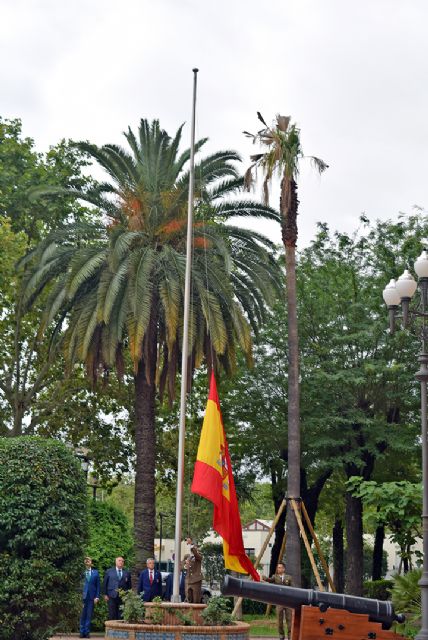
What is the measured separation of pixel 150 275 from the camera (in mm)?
29016

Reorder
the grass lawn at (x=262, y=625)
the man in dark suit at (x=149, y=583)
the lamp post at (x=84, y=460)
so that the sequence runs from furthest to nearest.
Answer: the grass lawn at (x=262, y=625) < the man in dark suit at (x=149, y=583) < the lamp post at (x=84, y=460)

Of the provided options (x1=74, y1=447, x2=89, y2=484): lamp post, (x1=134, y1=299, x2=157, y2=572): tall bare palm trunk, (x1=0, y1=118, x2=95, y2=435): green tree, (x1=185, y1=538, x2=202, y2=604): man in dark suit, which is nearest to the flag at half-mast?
(x1=74, y1=447, x2=89, y2=484): lamp post

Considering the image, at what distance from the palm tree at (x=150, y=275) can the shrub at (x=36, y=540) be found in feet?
35.5

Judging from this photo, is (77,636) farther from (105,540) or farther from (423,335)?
(423,335)

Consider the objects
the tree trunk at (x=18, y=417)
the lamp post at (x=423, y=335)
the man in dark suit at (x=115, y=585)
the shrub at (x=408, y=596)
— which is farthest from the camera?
the tree trunk at (x=18, y=417)

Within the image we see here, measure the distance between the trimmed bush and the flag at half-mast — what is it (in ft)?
28.8

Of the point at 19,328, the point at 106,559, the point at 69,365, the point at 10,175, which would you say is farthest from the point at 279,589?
the point at 10,175

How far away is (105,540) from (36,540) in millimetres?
12262

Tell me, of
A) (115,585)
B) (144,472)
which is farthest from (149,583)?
(144,472)

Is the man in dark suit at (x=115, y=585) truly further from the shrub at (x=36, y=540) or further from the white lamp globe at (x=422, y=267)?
the white lamp globe at (x=422, y=267)

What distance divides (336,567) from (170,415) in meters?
13.7

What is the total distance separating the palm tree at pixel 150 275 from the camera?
28.1 m

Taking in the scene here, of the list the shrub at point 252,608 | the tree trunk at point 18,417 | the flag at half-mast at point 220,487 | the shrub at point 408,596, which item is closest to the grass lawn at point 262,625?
the shrub at point 252,608

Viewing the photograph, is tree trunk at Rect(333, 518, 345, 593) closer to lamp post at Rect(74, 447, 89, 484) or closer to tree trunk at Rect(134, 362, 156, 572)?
lamp post at Rect(74, 447, 89, 484)
